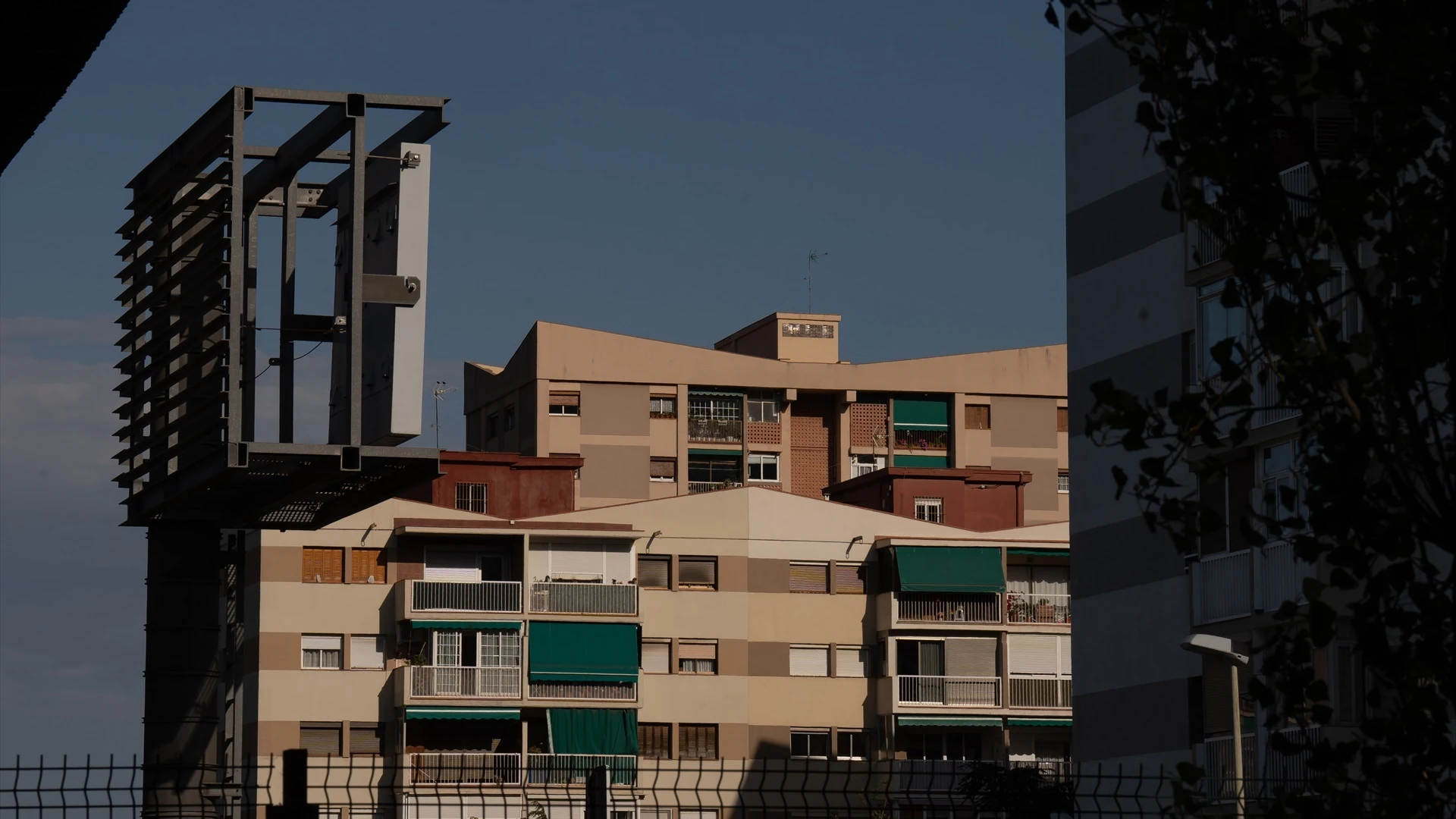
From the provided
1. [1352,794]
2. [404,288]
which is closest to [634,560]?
[404,288]

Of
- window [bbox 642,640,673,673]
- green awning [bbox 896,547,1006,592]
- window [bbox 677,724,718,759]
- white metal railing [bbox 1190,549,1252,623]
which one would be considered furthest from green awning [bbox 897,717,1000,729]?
white metal railing [bbox 1190,549,1252,623]

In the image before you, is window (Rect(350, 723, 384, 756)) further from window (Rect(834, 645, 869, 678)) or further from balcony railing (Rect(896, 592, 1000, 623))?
balcony railing (Rect(896, 592, 1000, 623))

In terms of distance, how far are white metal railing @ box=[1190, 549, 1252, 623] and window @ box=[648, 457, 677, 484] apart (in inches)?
2396

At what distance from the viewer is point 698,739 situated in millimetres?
70750

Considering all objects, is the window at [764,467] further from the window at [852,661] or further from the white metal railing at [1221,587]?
the white metal railing at [1221,587]

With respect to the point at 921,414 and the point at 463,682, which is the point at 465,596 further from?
the point at 921,414

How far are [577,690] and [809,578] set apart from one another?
8724mm

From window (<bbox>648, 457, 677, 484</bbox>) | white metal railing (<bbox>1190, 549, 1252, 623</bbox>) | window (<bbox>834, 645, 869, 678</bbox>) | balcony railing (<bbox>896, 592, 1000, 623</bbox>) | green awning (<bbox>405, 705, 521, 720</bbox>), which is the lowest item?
green awning (<bbox>405, 705, 521, 720</bbox>)

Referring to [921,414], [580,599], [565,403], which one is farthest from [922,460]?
[580,599]

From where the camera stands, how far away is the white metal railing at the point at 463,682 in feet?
221

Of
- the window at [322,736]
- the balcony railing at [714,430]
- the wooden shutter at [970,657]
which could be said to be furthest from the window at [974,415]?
the window at [322,736]

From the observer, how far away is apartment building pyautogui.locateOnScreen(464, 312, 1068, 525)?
300 feet

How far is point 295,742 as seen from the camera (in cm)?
6781

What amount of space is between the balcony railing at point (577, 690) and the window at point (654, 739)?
4.57ft
